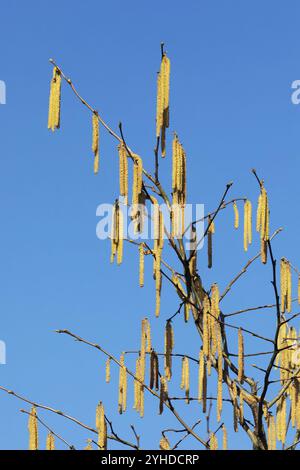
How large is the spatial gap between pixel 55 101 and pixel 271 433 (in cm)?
313

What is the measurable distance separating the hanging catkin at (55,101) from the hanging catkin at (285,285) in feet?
7.04

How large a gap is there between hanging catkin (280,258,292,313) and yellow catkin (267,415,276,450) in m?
0.87

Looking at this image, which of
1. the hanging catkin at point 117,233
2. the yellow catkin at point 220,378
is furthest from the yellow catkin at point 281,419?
the hanging catkin at point 117,233

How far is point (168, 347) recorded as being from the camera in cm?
809

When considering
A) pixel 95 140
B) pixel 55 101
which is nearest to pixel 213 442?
pixel 95 140

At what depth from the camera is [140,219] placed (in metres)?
8.10

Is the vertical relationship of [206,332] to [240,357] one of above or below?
above

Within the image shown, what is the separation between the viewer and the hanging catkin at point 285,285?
8.32 m

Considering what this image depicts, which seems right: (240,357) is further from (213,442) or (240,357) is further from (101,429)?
(101,429)

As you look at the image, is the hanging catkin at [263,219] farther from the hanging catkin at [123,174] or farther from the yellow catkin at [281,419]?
the yellow catkin at [281,419]

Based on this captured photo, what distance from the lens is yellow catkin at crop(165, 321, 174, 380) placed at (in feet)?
26.4

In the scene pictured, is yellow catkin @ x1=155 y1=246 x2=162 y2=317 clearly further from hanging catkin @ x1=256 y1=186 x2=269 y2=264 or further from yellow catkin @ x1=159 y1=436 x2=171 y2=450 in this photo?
yellow catkin @ x1=159 y1=436 x2=171 y2=450

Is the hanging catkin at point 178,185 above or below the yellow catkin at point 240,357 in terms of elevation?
above

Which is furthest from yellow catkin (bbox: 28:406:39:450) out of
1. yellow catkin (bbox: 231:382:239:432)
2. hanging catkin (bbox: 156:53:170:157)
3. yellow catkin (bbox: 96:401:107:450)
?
hanging catkin (bbox: 156:53:170:157)
